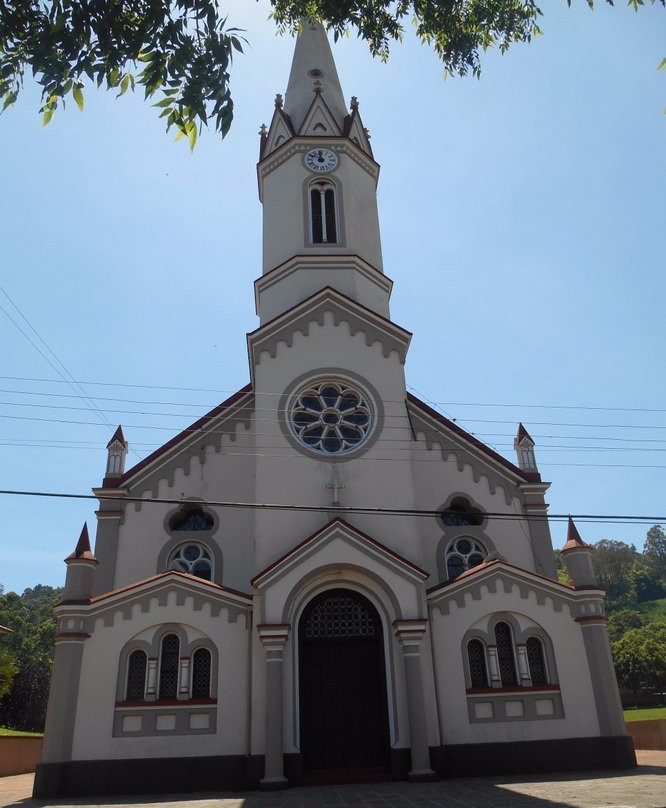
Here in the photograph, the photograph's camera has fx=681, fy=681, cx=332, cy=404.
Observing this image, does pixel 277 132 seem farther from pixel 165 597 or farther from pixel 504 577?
pixel 504 577

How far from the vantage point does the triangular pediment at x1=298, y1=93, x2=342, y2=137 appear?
2603 centimetres

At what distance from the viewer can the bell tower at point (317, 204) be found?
23.4 metres

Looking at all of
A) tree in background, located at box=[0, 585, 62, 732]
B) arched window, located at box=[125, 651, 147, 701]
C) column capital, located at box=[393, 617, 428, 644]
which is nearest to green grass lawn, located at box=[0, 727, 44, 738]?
arched window, located at box=[125, 651, 147, 701]

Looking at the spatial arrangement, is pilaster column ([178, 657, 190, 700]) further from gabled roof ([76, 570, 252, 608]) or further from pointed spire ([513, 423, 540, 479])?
pointed spire ([513, 423, 540, 479])

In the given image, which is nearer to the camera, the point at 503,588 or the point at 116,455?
the point at 503,588

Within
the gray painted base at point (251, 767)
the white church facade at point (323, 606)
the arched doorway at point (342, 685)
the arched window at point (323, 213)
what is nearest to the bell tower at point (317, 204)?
the arched window at point (323, 213)

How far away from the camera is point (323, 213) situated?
973 inches

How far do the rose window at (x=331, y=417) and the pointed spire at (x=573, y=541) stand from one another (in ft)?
20.4

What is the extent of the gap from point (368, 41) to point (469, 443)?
42.1ft

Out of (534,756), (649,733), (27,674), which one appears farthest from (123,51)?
(27,674)

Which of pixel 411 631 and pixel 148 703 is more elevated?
pixel 411 631

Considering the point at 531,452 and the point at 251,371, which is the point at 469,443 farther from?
the point at 251,371

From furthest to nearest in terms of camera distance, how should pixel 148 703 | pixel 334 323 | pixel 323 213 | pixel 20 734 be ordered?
pixel 20 734 < pixel 323 213 < pixel 334 323 < pixel 148 703

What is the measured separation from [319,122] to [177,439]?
45.7 ft
